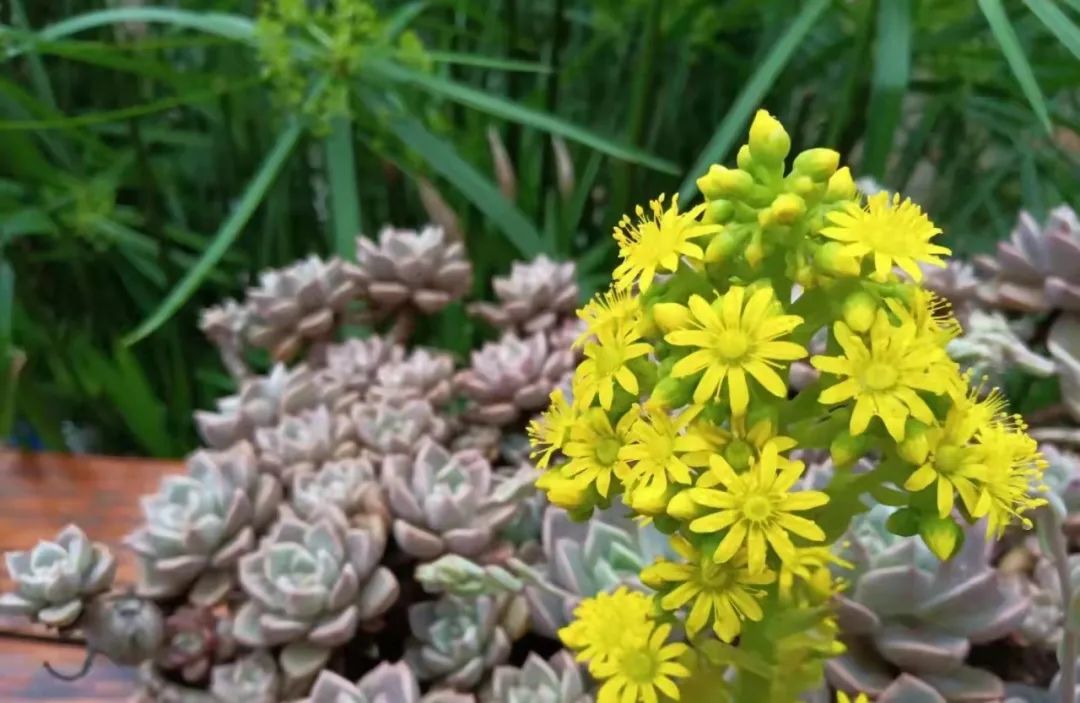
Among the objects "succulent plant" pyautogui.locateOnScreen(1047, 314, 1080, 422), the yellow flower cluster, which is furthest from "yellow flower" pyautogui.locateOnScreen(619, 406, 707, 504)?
"succulent plant" pyautogui.locateOnScreen(1047, 314, 1080, 422)

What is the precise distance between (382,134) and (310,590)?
340 mm

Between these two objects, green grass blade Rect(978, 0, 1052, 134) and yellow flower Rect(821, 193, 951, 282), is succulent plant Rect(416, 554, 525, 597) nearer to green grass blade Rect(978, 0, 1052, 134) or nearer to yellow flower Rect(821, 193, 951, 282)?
yellow flower Rect(821, 193, 951, 282)

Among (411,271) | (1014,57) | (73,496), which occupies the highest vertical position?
(1014,57)

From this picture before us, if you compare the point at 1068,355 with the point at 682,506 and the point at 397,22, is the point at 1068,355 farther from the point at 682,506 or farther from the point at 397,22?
the point at 397,22

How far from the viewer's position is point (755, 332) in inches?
7.5

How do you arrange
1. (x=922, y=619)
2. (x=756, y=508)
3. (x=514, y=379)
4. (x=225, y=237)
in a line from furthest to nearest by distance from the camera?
(x=225, y=237) → (x=514, y=379) → (x=922, y=619) → (x=756, y=508)

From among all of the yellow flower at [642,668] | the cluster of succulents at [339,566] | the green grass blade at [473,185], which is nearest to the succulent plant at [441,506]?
the cluster of succulents at [339,566]

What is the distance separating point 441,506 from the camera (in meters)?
0.33

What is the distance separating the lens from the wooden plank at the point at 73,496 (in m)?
0.45

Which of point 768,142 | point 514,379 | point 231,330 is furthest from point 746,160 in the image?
point 231,330

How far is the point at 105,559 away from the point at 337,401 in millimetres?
111

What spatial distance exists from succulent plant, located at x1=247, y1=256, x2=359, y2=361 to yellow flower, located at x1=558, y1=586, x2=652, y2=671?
25 cm

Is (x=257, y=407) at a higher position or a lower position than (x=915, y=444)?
lower

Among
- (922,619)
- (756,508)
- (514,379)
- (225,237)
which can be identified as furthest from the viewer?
(225,237)
